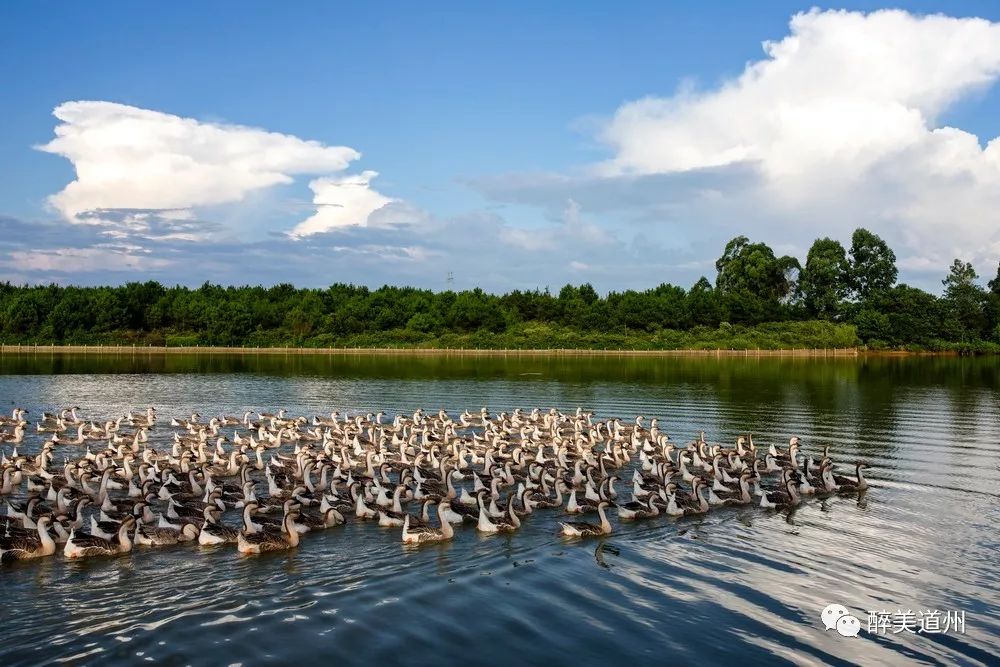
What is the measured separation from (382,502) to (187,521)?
12.2 feet

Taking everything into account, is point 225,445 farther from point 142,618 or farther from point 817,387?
point 817,387

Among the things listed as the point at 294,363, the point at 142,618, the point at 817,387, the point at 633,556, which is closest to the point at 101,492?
the point at 142,618

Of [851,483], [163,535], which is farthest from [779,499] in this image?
[163,535]

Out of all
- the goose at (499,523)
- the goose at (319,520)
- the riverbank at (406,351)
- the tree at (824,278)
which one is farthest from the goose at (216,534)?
the tree at (824,278)

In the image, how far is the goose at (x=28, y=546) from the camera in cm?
1265

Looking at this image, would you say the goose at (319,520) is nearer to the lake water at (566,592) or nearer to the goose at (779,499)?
the lake water at (566,592)

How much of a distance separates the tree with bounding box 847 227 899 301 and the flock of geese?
334 feet

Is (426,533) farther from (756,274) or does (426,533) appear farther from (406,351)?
(756,274)

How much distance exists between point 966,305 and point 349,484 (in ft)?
377

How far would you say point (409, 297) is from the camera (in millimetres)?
121250

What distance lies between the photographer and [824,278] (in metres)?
114

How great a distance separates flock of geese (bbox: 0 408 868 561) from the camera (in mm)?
14133

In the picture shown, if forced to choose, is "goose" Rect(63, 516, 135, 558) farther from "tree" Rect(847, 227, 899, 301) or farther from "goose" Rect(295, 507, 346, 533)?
"tree" Rect(847, 227, 899, 301)

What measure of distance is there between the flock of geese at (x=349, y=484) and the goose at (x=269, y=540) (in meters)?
0.02
